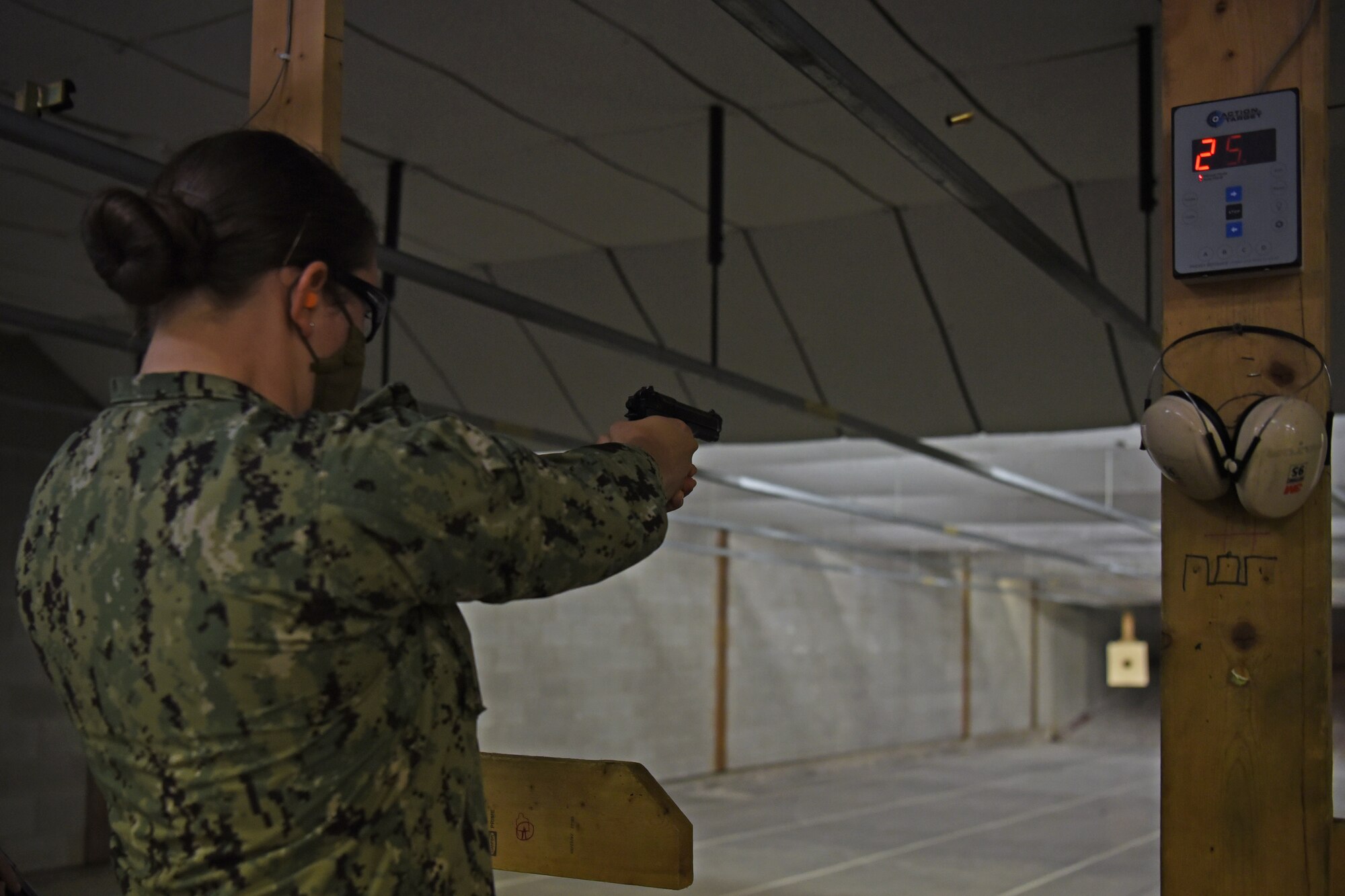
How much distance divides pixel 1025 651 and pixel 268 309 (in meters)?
24.7

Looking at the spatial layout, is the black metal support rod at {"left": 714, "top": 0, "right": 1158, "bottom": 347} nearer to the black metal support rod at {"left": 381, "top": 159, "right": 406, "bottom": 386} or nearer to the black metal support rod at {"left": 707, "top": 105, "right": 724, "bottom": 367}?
the black metal support rod at {"left": 707, "top": 105, "right": 724, "bottom": 367}

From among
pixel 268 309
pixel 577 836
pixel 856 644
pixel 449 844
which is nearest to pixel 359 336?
pixel 268 309

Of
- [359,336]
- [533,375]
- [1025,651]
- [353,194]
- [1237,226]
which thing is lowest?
[1025,651]

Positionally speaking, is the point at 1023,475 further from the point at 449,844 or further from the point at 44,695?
the point at 449,844

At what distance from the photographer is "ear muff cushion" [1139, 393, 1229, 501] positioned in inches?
79.4

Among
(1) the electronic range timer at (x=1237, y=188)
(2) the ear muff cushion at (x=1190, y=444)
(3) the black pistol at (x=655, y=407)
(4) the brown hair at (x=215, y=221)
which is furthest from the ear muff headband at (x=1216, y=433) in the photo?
(4) the brown hair at (x=215, y=221)

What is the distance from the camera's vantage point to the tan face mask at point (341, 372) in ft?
4.24

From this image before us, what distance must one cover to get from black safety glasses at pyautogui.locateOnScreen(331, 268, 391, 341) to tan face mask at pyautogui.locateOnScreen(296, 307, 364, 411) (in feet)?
0.06

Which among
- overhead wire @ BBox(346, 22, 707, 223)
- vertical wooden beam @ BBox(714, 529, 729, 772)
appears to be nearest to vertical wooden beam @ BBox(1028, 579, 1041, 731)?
vertical wooden beam @ BBox(714, 529, 729, 772)

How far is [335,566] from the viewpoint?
108 cm

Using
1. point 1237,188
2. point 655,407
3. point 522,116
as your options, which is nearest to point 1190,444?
point 1237,188

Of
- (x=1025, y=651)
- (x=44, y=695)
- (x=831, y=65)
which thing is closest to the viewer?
(x=831, y=65)

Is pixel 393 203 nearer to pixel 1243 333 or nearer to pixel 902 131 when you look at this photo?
pixel 902 131

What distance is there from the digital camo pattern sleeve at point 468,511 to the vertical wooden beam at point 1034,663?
24.4m
